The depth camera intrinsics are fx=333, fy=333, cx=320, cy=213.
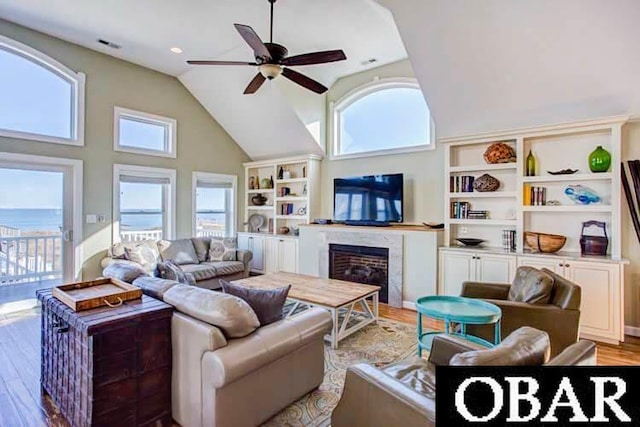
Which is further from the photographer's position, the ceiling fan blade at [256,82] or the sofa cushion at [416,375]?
the ceiling fan blade at [256,82]

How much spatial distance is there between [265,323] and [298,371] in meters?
0.45

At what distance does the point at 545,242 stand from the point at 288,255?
4140 millimetres

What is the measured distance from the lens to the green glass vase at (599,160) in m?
3.67

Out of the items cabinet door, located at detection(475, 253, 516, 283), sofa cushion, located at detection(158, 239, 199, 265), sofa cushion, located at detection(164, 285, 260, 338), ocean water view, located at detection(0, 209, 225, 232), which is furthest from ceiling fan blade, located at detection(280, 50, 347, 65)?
ocean water view, located at detection(0, 209, 225, 232)

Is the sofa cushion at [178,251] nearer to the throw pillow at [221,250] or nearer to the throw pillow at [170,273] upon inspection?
the throw pillow at [221,250]

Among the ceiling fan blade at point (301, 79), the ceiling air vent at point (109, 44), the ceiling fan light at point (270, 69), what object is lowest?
the ceiling fan light at point (270, 69)

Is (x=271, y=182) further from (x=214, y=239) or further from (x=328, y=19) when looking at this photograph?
(x=328, y=19)

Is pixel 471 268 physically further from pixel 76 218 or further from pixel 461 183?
pixel 76 218

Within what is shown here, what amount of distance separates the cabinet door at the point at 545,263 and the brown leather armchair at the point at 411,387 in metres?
2.57

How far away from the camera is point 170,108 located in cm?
615

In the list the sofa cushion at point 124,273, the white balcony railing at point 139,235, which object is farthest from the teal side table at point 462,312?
the white balcony railing at point 139,235

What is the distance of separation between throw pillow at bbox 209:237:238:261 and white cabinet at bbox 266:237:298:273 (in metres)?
0.92

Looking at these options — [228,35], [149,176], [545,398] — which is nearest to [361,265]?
[228,35]

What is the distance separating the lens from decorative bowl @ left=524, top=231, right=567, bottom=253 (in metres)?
3.91
